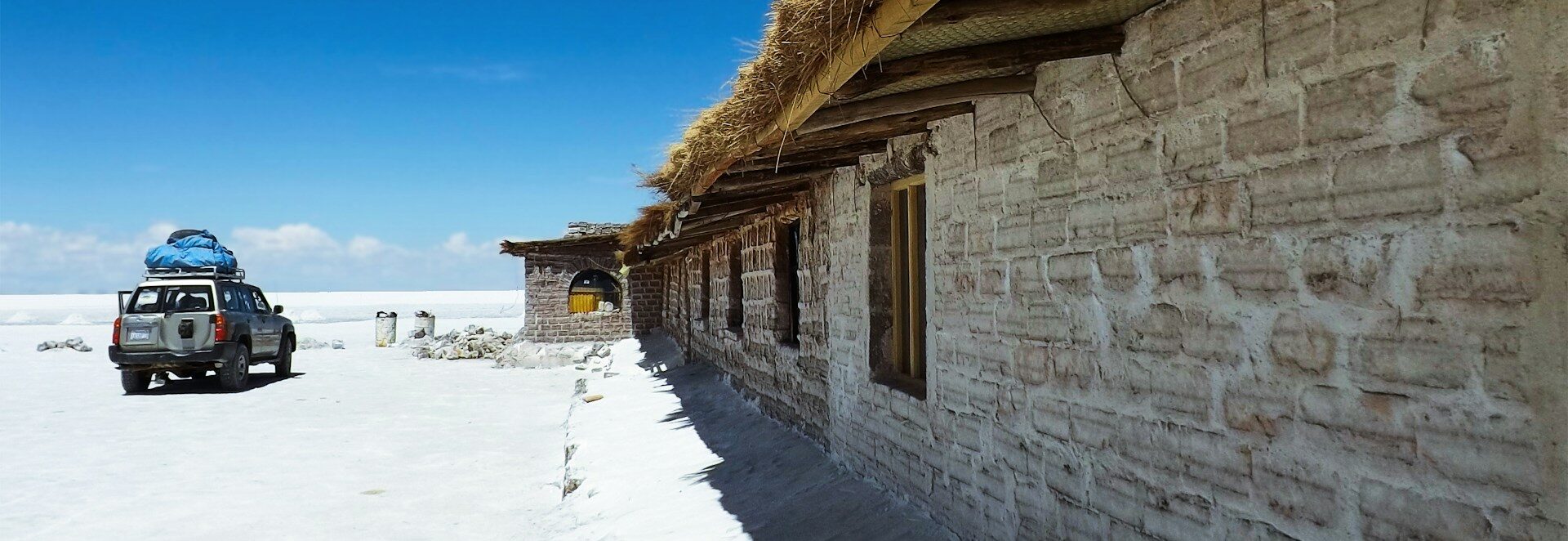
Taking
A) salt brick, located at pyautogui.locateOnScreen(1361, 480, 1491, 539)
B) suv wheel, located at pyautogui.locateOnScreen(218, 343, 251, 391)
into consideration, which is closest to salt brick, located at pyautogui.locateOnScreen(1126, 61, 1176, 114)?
salt brick, located at pyautogui.locateOnScreen(1361, 480, 1491, 539)

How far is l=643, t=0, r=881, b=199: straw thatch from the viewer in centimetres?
266

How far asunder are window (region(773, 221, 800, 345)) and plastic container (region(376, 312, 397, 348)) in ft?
72.5

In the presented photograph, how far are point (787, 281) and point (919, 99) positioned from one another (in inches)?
177

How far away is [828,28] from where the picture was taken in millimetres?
2711

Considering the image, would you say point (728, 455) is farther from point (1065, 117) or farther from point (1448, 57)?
point (1448, 57)

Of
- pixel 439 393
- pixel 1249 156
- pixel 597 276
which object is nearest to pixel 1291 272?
pixel 1249 156

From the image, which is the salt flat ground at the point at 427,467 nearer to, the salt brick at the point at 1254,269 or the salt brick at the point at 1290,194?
the salt brick at the point at 1254,269

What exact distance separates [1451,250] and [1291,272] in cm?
38

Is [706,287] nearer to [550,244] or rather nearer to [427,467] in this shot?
[427,467]

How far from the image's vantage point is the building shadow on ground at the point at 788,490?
4340 mm

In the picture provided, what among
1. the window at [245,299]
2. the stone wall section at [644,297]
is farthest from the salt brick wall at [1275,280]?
the stone wall section at [644,297]

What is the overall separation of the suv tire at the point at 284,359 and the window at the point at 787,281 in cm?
1305

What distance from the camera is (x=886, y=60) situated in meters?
2.97

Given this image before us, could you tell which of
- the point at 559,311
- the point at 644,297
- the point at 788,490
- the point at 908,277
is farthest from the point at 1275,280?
the point at 559,311
